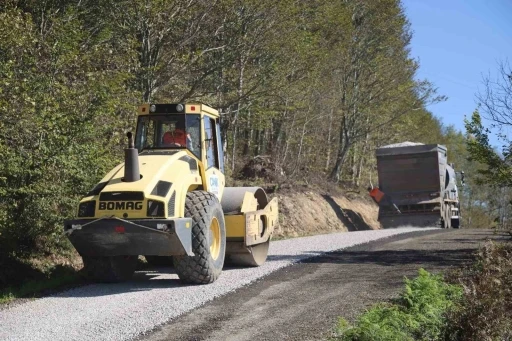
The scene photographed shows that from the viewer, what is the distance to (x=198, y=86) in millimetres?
24078

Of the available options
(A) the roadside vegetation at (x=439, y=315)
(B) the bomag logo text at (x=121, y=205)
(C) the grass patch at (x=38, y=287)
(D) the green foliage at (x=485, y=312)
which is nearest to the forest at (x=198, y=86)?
(C) the grass patch at (x=38, y=287)

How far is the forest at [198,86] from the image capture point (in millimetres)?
13477

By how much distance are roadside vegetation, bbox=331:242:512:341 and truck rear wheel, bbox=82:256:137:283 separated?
4.79m

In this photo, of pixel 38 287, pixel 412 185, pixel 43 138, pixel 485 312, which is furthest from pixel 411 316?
pixel 412 185

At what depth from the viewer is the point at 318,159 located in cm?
Answer: 4441

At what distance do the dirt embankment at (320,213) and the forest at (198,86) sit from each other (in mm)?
1755

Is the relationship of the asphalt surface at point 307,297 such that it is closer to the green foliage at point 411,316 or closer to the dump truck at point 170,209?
the green foliage at point 411,316

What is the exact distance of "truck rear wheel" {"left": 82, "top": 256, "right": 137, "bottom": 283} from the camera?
38.0ft

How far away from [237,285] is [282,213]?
16.5 metres

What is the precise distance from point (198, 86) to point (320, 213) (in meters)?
10.0

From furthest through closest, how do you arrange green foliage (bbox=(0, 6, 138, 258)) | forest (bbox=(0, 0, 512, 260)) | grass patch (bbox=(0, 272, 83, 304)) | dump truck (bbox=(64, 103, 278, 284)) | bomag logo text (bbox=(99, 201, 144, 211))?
forest (bbox=(0, 0, 512, 260)) < green foliage (bbox=(0, 6, 138, 258)) < grass patch (bbox=(0, 272, 83, 304)) < bomag logo text (bbox=(99, 201, 144, 211)) < dump truck (bbox=(64, 103, 278, 284))

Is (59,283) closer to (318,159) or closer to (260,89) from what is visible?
(260,89)

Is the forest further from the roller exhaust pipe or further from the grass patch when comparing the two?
the roller exhaust pipe

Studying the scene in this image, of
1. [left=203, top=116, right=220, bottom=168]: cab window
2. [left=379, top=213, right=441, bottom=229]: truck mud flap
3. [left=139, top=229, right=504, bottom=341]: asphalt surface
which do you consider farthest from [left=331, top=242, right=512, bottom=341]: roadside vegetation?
[left=379, top=213, right=441, bottom=229]: truck mud flap
